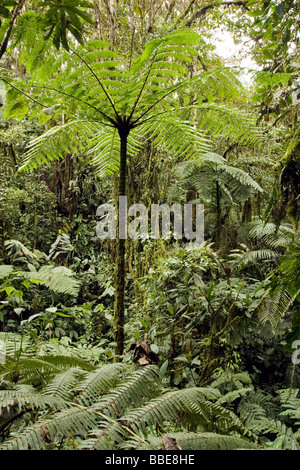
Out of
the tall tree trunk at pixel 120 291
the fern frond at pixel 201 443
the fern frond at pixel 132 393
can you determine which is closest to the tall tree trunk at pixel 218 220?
the tall tree trunk at pixel 120 291

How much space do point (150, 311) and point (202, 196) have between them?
4.42 feet

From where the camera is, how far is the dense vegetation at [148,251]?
1.00m

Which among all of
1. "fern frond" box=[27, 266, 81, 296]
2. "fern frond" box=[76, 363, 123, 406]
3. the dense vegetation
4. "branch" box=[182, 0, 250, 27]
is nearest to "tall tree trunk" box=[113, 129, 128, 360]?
the dense vegetation

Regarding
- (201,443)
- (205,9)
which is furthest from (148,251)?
(205,9)

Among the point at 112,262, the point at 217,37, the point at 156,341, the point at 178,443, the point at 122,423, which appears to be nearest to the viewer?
the point at 178,443

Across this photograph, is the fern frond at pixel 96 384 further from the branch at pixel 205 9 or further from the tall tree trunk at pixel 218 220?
the branch at pixel 205 9

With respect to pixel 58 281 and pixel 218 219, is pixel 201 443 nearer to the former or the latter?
pixel 58 281

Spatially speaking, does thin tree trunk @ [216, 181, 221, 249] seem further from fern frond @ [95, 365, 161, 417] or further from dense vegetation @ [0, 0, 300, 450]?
fern frond @ [95, 365, 161, 417]

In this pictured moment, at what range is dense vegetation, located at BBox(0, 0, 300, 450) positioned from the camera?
3.27ft

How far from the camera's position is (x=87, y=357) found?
1932 millimetres

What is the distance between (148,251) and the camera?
10.3 ft

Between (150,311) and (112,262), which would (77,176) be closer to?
(112,262)

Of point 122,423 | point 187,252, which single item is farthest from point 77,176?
point 122,423

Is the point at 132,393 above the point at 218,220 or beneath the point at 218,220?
beneath
